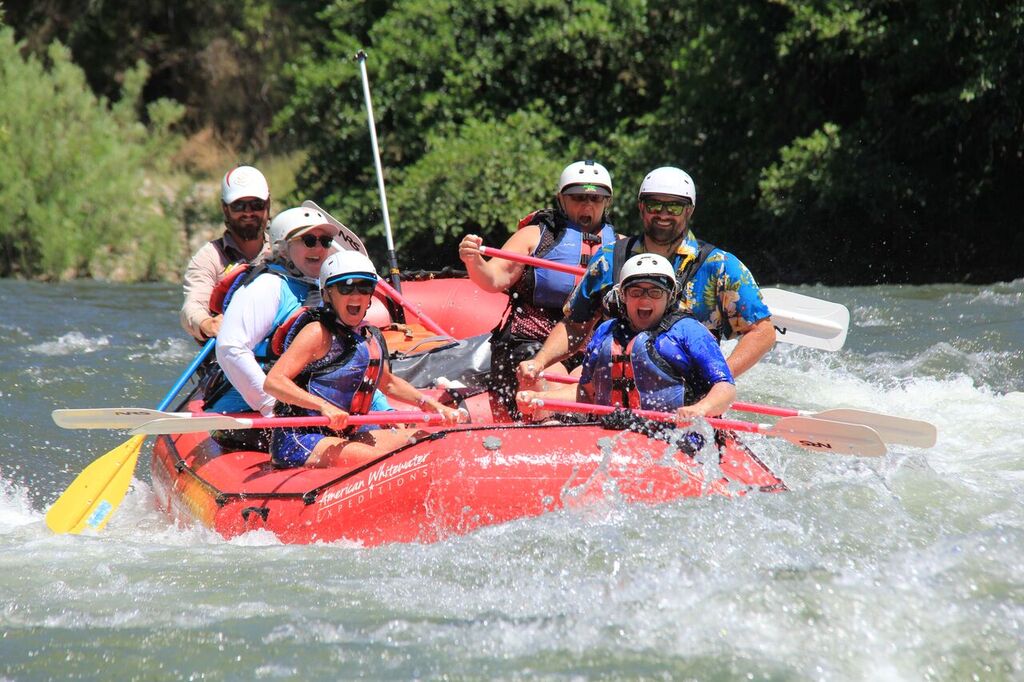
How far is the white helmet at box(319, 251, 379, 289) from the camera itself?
507 cm

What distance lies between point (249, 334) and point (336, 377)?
0.44 m

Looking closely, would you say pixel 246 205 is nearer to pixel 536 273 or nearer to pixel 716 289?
pixel 536 273

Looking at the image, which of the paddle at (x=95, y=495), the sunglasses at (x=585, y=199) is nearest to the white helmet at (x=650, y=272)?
the sunglasses at (x=585, y=199)

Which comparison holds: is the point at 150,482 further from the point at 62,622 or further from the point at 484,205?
the point at 484,205

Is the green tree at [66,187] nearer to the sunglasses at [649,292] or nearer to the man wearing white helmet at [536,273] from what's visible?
the man wearing white helmet at [536,273]

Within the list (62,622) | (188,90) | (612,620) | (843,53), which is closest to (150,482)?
(62,622)

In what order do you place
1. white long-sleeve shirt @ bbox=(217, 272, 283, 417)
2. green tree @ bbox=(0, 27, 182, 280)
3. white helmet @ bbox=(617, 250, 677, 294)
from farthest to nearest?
green tree @ bbox=(0, 27, 182, 280) → white long-sleeve shirt @ bbox=(217, 272, 283, 417) → white helmet @ bbox=(617, 250, 677, 294)

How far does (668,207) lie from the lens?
18.1ft

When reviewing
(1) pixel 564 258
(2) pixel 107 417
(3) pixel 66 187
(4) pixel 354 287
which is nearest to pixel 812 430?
(1) pixel 564 258

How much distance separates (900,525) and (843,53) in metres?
9.41

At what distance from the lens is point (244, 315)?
5418 millimetres

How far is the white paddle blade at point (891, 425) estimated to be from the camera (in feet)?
16.9

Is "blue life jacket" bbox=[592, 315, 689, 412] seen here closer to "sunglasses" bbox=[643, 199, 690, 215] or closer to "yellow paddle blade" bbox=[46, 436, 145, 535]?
"sunglasses" bbox=[643, 199, 690, 215]

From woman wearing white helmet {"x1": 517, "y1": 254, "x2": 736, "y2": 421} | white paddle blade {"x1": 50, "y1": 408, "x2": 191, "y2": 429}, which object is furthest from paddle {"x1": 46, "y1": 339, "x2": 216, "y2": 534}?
woman wearing white helmet {"x1": 517, "y1": 254, "x2": 736, "y2": 421}
